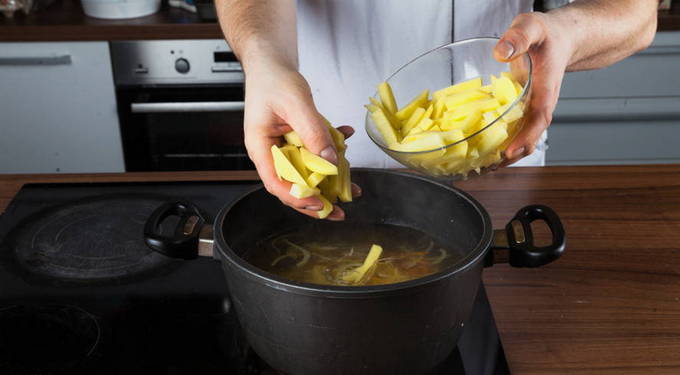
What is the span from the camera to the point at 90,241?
1043mm

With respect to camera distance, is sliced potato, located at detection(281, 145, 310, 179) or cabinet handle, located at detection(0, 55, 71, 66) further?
cabinet handle, located at detection(0, 55, 71, 66)

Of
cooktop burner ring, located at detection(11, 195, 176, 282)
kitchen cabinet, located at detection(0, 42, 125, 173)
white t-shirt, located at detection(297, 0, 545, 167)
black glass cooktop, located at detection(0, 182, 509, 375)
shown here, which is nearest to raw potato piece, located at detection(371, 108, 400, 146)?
black glass cooktop, located at detection(0, 182, 509, 375)

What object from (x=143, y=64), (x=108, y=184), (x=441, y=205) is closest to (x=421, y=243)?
(x=441, y=205)

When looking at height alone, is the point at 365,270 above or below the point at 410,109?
below

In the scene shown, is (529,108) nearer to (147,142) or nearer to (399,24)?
(399,24)

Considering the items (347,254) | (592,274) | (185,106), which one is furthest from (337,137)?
(185,106)

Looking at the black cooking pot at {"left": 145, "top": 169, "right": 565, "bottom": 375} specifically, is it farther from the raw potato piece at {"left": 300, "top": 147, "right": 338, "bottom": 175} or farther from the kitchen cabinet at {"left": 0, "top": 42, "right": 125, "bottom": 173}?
the kitchen cabinet at {"left": 0, "top": 42, "right": 125, "bottom": 173}

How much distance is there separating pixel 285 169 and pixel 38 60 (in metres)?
1.61

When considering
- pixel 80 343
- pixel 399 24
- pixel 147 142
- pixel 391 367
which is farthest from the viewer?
pixel 147 142

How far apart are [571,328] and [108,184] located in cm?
76

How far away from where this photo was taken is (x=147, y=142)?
2.25 metres

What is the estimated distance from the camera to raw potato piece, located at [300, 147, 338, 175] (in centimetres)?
74

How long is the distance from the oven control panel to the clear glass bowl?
1123 mm

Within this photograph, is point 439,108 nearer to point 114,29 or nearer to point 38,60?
point 114,29
